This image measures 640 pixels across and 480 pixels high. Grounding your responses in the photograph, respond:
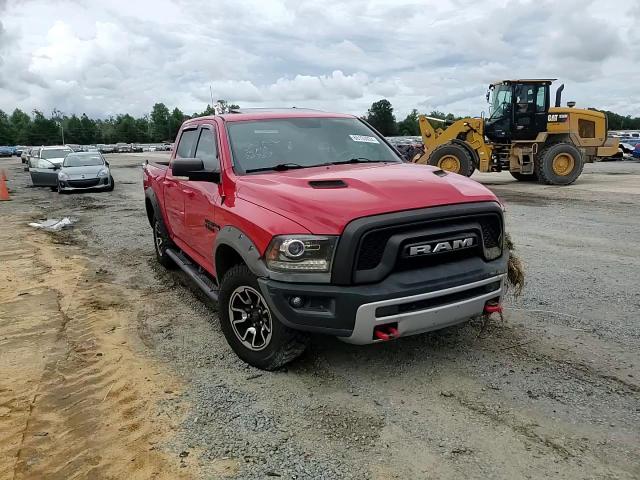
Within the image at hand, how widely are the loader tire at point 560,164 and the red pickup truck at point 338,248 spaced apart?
13657mm

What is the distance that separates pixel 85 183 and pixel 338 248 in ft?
51.2

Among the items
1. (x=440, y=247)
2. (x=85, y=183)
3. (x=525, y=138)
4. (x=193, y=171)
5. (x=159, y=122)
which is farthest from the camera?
(x=159, y=122)

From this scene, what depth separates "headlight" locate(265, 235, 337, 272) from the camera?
3.15m

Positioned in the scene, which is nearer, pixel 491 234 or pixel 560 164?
pixel 491 234

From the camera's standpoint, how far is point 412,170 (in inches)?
161

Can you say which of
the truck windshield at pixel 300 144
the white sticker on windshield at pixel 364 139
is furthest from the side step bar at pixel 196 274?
the white sticker on windshield at pixel 364 139

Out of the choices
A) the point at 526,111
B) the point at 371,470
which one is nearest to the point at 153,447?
the point at 371,470

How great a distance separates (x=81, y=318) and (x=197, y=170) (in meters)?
2.00

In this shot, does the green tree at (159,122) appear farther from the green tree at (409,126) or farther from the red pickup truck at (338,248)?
the red pickup truck at (338,248)

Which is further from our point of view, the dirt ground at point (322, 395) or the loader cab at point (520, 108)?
the loader cab at point (520, 108)

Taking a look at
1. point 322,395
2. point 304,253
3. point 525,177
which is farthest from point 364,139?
point 525,177

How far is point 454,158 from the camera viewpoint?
1623 centimetres

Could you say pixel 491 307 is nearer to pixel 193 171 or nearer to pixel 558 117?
pixel 193 171

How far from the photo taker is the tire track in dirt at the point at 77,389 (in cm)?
277
